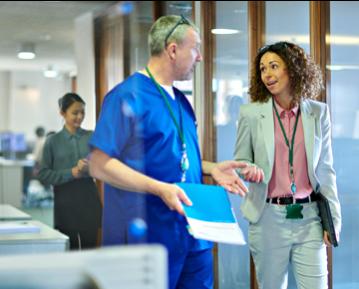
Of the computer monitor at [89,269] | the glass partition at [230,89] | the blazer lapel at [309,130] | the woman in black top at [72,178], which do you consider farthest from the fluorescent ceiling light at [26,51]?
the computer monitor at [89,269]

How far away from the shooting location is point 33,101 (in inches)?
131

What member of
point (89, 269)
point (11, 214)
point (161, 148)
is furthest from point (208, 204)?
point (11, 214)

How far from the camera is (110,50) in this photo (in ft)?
12.8

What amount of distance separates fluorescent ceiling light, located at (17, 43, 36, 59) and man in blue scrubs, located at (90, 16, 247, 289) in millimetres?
1156

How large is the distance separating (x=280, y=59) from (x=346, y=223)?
0.97 meters

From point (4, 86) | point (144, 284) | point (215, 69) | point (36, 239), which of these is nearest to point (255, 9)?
point (215, 69)

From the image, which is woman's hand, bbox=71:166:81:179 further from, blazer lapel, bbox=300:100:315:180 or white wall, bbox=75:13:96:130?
blazer lapel, bbox=300:100:315:180

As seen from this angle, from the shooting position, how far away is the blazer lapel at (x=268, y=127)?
2.24 m

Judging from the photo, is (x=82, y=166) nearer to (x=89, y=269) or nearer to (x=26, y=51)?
(x=26, y=51)

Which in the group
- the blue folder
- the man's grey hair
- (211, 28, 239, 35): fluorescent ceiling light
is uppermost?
(211, 28, 239, 35): fluorescent ceiling light

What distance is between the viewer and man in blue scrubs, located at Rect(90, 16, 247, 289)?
71.2 inches

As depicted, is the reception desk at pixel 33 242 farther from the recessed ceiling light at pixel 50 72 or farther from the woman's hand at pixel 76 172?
the recessed ceiling light at pixel 50 72

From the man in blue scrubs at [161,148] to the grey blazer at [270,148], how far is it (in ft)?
1.17

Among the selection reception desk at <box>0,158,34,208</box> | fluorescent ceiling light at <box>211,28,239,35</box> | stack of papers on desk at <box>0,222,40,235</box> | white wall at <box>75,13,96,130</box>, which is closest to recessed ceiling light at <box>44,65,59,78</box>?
white wall at <box>75,13,96,130</box>
